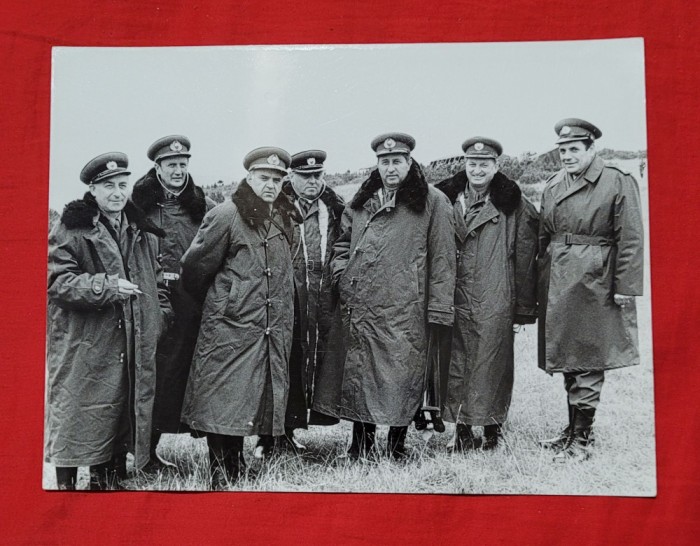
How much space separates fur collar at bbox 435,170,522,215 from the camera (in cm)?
313

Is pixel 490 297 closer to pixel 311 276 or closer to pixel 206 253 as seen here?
pixel 311 276

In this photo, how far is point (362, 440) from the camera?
315cm

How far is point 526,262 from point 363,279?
741 millimetres

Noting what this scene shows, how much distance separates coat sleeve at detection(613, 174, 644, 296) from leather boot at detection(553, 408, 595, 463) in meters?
0.57

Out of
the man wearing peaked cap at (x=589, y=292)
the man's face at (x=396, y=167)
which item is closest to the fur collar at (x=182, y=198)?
the man's face at (x=396, y=167)

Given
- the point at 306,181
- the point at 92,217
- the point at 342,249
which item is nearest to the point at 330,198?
the point at 306,181

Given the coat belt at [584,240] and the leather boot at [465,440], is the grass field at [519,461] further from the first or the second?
the coat belt at [584,240]

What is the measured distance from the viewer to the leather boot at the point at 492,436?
10.2 ft

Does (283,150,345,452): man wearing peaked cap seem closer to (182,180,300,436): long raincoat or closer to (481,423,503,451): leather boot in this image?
(182,180,300,436): long raincoat

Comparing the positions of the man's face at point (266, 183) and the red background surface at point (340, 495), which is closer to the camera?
the red background surface at point (340, 495)

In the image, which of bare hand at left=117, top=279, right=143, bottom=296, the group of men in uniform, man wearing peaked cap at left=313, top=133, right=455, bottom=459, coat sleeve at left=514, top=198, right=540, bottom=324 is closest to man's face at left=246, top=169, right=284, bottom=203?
the group of men in uniform

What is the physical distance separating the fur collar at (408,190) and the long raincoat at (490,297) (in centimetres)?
9

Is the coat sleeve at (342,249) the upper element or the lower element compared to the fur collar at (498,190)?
lower

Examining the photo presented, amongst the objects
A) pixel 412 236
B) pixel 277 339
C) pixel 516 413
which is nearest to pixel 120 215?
pixel 277 339
